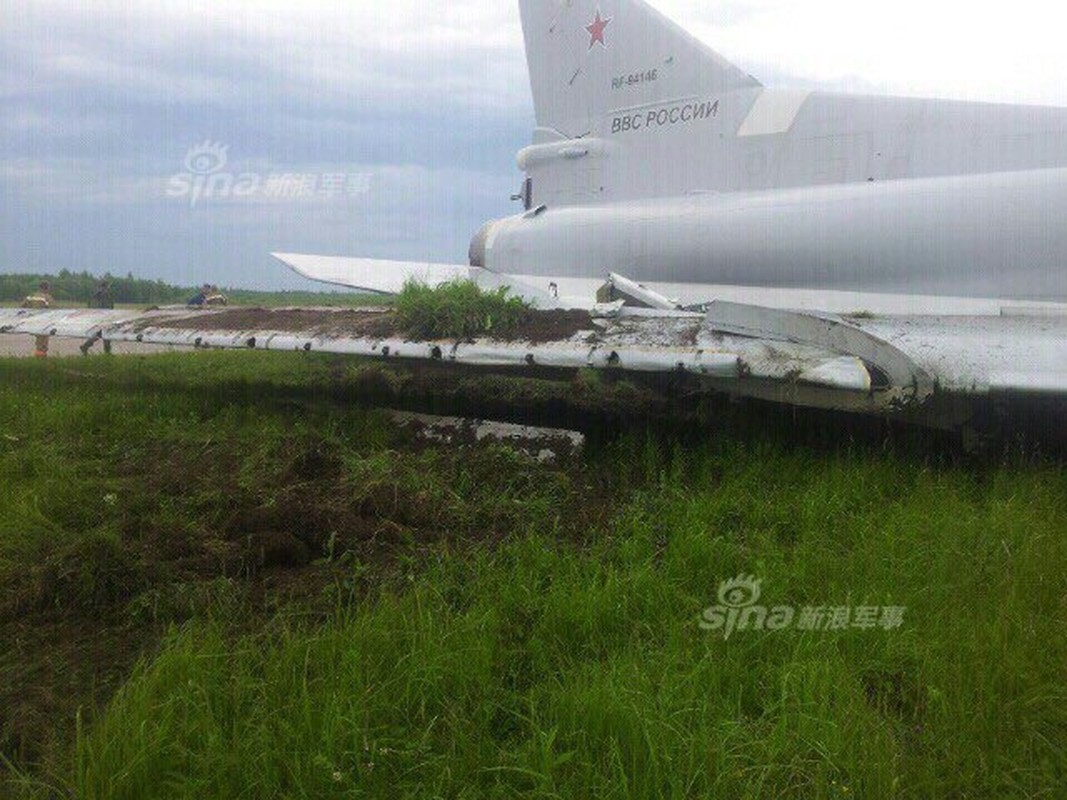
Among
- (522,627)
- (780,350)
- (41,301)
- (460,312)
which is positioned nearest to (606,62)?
Answer: (460,312)

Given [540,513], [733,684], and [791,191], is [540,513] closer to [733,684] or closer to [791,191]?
[733,684]

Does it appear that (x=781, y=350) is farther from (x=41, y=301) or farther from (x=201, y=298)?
(x=201, y=298)

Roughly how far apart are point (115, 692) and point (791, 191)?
555cm

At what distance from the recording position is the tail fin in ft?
24.6

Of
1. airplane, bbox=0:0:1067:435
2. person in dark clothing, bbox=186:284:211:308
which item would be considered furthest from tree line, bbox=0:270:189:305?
airplane, bbox=0:0:1067:435

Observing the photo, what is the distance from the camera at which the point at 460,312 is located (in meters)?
5.01

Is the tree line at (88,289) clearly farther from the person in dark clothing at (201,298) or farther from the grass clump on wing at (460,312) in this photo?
the grass clump on wing at (460,312)

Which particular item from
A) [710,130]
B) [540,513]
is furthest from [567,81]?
[540,513]

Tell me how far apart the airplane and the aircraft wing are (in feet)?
0.04

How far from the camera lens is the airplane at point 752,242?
409 cm

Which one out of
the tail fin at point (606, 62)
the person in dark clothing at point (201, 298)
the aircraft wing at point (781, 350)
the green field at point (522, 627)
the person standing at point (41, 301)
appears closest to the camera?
the green field at point (522, 627)

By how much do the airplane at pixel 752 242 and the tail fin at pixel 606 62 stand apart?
0.06 feet

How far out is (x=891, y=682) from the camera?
2305 millimetres

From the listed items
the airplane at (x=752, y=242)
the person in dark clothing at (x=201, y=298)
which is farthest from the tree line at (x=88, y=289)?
the airplane at (x=752, y=242)
